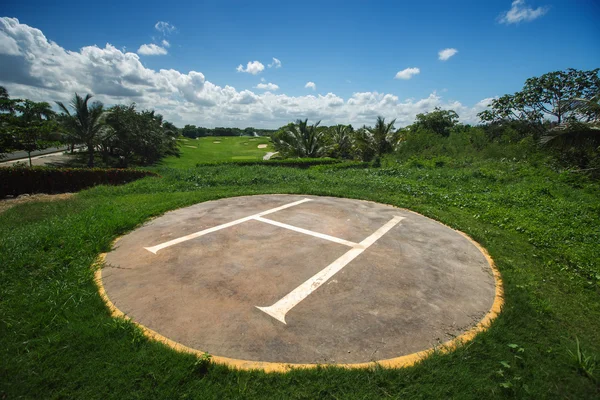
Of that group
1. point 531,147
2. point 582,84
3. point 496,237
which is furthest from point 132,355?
point 582,84

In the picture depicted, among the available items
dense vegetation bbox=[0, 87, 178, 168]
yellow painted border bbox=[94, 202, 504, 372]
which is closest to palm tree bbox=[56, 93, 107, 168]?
dense vegetation bbox=[0, 87, 178, 168]

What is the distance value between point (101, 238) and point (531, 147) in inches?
820

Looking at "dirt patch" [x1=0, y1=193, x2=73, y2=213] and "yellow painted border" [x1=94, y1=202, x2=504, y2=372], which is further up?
"yellow painted border" [x1=94, y1=202, x2=504, y2=372]

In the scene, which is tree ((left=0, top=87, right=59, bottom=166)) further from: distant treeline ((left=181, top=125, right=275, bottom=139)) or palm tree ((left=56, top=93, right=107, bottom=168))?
distant treeline ((left=181, top=125, right=275, bottom=139))

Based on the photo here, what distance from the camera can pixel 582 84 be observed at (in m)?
23.2

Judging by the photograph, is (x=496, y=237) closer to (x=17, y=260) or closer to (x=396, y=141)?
(x=17, y=260)

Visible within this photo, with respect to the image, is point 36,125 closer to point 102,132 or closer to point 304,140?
point 102,132

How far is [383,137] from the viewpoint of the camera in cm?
2595

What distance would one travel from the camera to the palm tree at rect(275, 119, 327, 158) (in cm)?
2466

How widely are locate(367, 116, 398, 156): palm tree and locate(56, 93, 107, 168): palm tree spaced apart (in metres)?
23.8

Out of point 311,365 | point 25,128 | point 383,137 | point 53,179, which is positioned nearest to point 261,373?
point 311,365

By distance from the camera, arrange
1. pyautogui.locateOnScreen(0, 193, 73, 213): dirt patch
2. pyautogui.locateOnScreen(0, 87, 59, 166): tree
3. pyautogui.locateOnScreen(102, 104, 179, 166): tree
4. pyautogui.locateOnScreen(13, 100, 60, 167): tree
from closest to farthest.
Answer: pyautogui.locateOnScreen(0, 193, 73, 213): dirt patch, pyautogui.locateOnScreen(0, 87, 59, 166): tree, pyautogui.locateOnScreen(13, 100, 60, 167): tree, pyautogui.locateOnScreen(102, 104, 179, 166): tree

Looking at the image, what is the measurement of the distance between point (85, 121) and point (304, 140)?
18.2 m

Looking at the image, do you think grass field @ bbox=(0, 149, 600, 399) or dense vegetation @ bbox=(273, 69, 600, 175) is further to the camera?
dense vegetation @ bbox=(273, 69, 600, 175)
